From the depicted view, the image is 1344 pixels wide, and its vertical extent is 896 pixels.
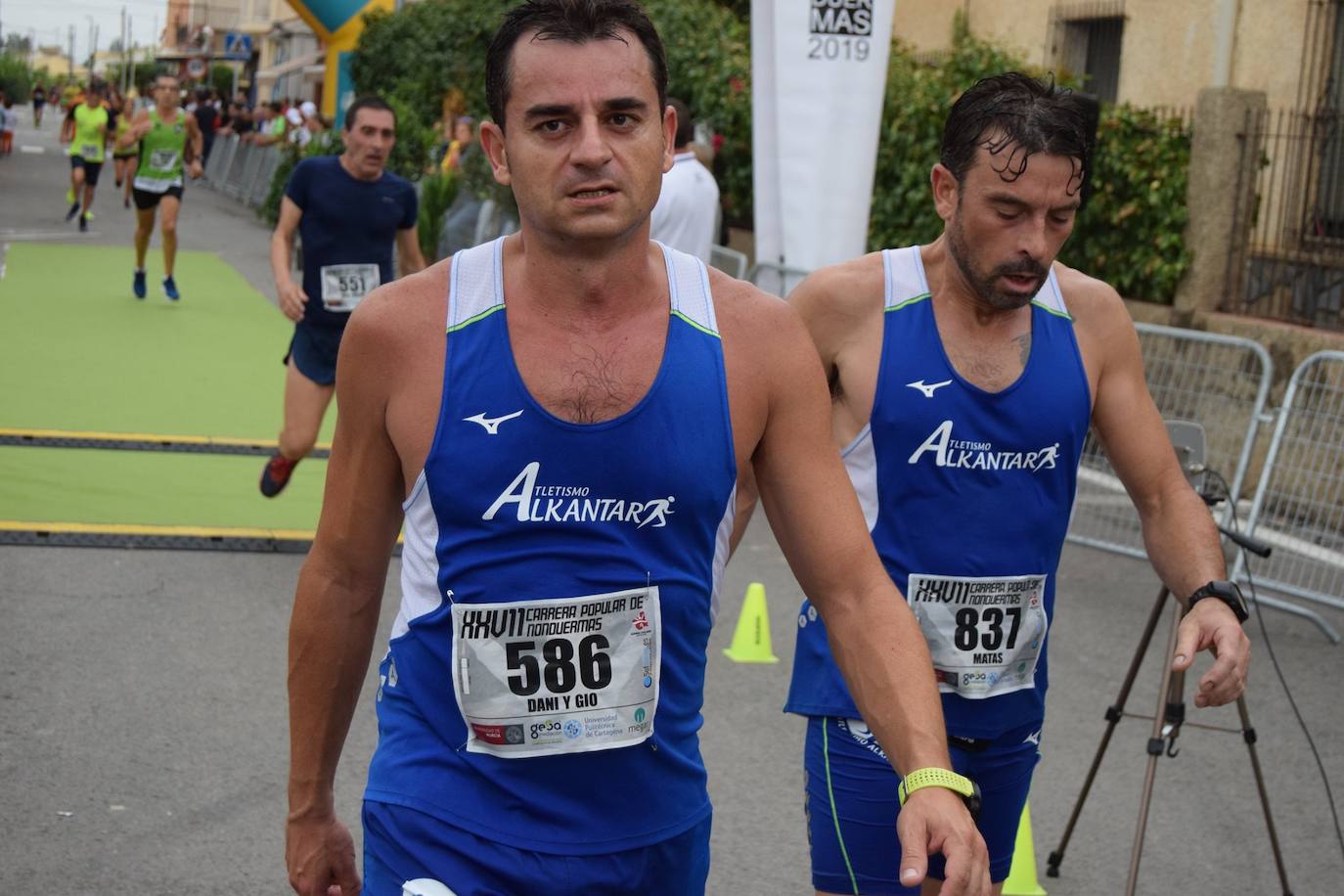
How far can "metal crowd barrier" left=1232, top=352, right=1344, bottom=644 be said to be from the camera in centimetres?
842

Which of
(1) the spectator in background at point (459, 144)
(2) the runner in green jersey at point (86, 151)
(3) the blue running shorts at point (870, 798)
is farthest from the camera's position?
(2) the runner in green jersey at point (86, 151)

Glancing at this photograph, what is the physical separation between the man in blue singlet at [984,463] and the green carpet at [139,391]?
582cm

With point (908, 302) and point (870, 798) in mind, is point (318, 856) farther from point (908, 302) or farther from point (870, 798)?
point (908, 302)

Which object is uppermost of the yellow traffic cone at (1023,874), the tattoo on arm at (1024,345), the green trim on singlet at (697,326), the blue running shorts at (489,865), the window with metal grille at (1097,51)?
the window with metal grille at (1097,51)

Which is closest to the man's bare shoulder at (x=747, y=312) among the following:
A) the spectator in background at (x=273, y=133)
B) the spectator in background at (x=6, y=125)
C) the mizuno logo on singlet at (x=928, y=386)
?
the mizuno logo on singlet at (x=928, y=386)

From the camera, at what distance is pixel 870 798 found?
3455 mm

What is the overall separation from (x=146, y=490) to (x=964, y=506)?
6.90m

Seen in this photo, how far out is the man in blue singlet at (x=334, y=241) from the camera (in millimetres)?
8680

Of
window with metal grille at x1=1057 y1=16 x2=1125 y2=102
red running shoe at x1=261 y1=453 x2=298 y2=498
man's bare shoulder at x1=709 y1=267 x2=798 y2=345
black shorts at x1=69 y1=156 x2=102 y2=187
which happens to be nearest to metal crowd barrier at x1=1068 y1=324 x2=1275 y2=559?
red running shoe at x1=261 y1=453 x2=298 y2=498

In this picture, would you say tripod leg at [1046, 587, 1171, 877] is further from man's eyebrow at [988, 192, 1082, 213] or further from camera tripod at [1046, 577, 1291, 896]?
man's eyebrow at [988, 192, 1082, 213]

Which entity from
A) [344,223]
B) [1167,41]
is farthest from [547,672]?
[1167,41]

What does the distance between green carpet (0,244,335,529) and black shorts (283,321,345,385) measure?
0.83 meters

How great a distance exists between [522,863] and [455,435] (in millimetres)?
626

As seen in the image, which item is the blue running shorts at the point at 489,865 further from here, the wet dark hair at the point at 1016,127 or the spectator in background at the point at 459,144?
the spectator in background at the point at 459,144
